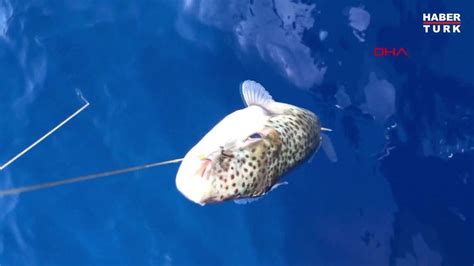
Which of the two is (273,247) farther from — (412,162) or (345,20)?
(345,20)

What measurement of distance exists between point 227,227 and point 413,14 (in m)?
3.99

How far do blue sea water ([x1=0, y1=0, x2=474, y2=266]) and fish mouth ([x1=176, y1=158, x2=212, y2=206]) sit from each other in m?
4.66

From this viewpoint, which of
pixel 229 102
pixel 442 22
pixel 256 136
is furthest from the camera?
pixel 229 102

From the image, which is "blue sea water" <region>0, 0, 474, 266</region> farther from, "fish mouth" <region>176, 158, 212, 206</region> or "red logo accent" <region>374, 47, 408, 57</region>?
"fish mouth" <region>176, 158, 212, 206</region>

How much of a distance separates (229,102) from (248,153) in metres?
4.29

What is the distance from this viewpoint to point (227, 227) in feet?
29.0

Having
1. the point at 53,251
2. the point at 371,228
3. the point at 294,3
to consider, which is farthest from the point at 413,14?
the point at 53,251

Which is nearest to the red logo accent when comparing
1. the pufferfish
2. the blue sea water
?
the blue sea water

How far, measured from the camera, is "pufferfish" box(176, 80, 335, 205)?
391 cm

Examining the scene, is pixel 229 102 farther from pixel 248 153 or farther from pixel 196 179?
pixel 196 179

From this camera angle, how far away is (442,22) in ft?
27.8

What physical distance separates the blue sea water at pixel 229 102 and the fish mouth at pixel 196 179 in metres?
4.66

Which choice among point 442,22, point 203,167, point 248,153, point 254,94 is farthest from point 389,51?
point 203,167

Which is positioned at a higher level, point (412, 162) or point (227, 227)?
point (412, 162)
